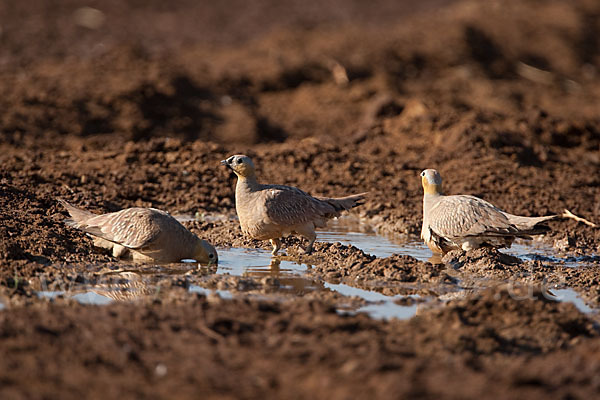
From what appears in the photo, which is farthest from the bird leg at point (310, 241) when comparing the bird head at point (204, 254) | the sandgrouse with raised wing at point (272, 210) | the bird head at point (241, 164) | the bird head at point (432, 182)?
the bird head at point (432, 182)

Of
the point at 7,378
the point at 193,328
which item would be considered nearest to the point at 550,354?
the point at 193,328

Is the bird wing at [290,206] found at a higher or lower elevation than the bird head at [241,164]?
lower

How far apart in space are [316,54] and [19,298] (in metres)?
17.8

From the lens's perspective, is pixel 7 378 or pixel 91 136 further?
pixel 91 136

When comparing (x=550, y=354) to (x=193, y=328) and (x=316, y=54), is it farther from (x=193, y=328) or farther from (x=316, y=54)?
(x=316, y=54)

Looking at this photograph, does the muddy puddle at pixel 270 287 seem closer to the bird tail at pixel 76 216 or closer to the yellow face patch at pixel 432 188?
the yellow face patch at pixel 432 188

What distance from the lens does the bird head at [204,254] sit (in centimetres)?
784

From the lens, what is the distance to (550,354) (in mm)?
5039

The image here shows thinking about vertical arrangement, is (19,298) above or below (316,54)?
below

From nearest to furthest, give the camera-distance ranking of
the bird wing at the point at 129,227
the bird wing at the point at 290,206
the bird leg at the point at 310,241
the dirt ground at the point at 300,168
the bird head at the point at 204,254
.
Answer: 1. the dirt ground at the point at 300,168
2. the bird wing at the point at 129,227
3. the bird head at the point at 204,254
4. the bird wing at the point at 290,206
5. the bird leg at the point at 310,241

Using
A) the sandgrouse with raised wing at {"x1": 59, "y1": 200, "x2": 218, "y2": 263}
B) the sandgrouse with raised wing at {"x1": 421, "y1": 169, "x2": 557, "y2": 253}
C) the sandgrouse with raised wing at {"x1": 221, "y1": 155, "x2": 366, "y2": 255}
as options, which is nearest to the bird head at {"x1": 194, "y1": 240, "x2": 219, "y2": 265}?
the sandgrouse with raised wing at {"x1": 59, "y1": 200, "x2": 218, "y2": 263}

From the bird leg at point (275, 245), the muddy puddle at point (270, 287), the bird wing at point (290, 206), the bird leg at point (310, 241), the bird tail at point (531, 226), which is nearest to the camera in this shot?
the muddy puddle at point (270, 287)

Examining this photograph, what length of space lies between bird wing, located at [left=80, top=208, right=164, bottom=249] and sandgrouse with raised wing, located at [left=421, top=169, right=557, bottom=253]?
9.68ft

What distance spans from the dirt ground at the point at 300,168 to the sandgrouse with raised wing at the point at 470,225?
295mm
